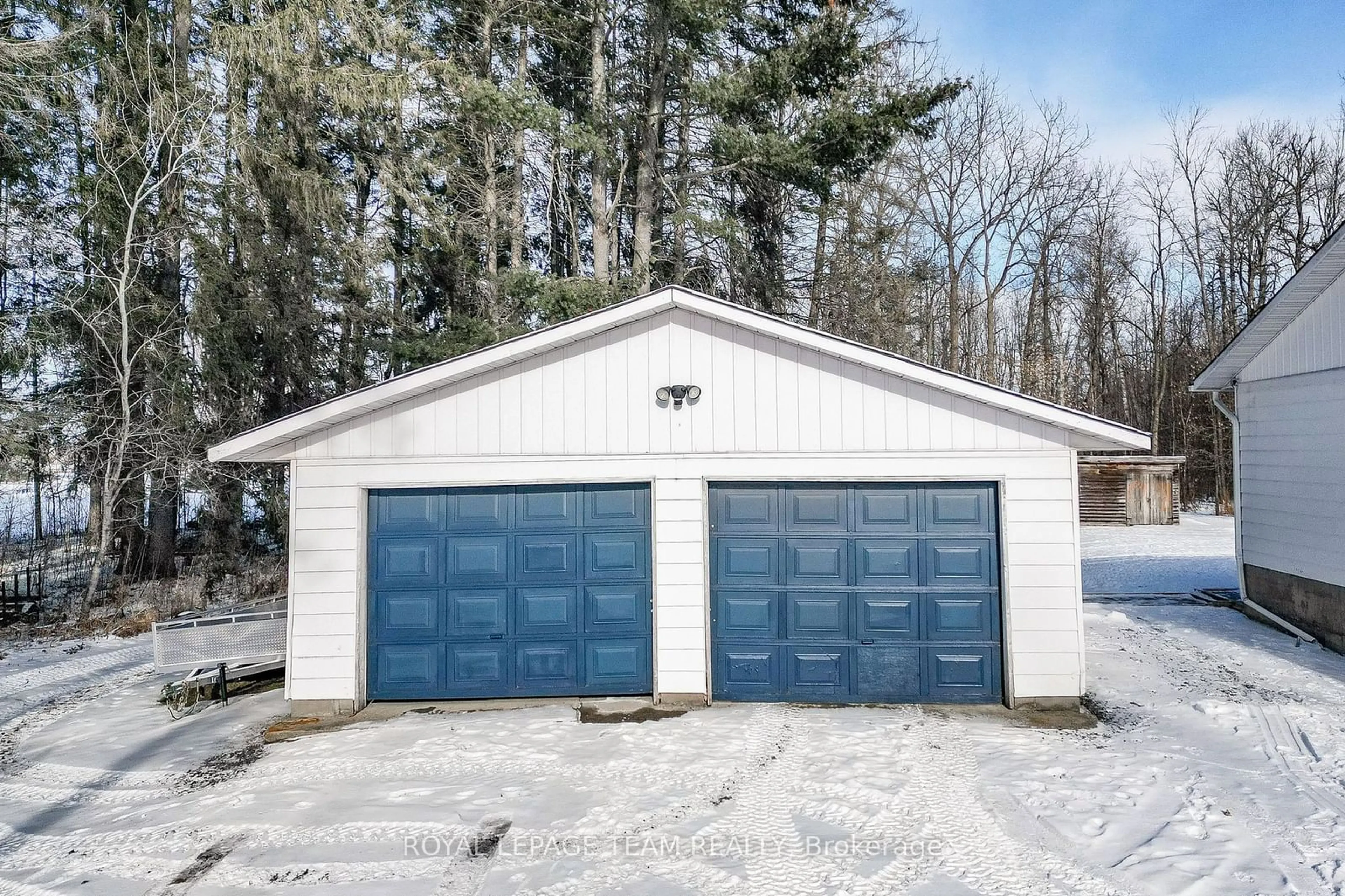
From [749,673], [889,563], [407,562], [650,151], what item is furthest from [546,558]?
[650,151]

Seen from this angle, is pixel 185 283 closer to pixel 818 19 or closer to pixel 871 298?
pixel 818 19

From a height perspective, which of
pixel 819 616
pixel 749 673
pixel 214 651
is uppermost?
pixel 819 616

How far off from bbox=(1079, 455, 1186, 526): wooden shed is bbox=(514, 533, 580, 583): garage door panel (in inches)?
688

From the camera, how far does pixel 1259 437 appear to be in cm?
979

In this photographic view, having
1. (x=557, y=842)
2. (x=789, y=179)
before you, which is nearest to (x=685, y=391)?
(x=557, y=842)

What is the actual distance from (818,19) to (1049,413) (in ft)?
31.7

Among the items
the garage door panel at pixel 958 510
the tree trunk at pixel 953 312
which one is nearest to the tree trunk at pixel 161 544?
the garage door panel at pixel 958 510

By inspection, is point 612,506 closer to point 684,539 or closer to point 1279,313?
point 684,539

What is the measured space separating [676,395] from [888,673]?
3207mm

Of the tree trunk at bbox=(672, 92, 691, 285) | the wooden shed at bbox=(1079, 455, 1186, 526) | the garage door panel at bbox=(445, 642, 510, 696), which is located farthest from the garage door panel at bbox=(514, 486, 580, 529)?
the wooden shed at bbox=(1079, 455, 1186, 526)

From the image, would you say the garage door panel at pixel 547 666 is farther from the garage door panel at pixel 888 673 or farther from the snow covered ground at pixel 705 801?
the garage door panel at pixel 888 673

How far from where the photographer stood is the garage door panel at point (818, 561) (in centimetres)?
664

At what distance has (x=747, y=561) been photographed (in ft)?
21.9

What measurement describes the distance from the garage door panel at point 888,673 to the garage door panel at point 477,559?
3.39 metres
